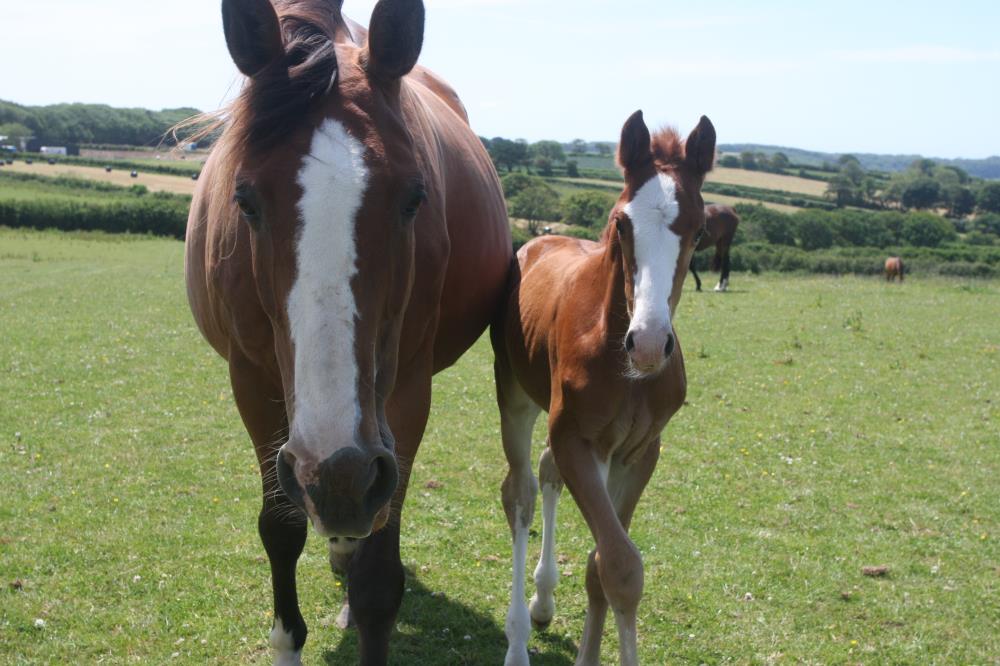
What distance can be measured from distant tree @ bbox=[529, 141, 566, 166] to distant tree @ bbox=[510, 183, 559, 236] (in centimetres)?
1303

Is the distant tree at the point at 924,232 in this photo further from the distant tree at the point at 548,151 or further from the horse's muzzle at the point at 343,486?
the horse's muzzle at the point at 343,486

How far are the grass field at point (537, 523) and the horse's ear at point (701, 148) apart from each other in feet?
7.18

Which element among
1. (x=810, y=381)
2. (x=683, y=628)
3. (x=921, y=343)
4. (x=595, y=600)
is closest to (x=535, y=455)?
(x=683, y=628)

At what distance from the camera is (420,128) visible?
289 cm

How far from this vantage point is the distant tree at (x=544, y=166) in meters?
35.6

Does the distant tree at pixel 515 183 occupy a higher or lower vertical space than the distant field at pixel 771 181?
lower

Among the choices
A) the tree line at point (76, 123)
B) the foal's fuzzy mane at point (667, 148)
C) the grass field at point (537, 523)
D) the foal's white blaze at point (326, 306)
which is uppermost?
the tree line at point (76, 123)

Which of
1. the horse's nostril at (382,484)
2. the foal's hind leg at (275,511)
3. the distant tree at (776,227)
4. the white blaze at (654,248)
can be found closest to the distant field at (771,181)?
the distant tree at (776,227)

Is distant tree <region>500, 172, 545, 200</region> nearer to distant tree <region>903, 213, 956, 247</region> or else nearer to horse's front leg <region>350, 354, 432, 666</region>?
distant tree <region>903, 213, 956, 247</region>

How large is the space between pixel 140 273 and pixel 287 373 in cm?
2190

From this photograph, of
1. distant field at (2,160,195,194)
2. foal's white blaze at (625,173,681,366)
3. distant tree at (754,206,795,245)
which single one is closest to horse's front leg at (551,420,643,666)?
foal's white blaze at (625,173,681,366)

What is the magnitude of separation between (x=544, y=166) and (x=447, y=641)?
32.8 meters

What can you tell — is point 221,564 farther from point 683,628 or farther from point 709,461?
point 709,461

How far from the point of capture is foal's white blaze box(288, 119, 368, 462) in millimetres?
1875
